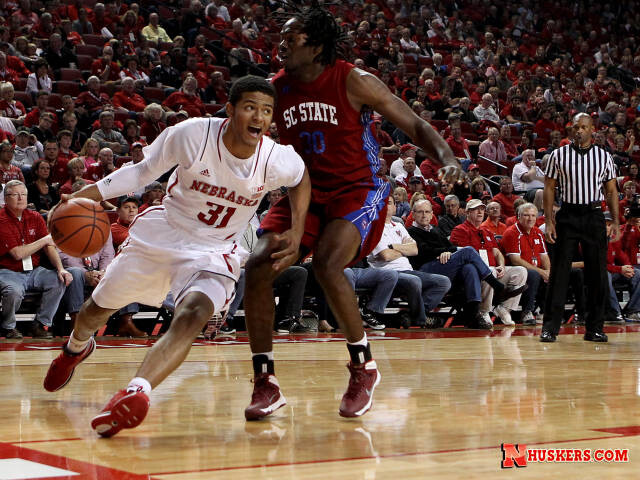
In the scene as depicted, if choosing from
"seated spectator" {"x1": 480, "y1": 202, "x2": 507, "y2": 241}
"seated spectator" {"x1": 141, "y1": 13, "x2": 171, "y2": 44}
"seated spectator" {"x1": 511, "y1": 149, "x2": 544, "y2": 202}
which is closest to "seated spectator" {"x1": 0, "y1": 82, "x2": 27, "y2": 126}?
"seated spectator" {"x1": 141, "y1": 13, "x2": 171, "y2": 44}

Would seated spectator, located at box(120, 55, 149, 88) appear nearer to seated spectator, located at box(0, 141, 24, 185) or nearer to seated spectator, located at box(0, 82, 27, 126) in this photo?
seated spectator, located at box(0, 82, 27, 126)

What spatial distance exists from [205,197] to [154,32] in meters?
11.2

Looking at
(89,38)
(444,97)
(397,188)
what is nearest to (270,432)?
(397,188)

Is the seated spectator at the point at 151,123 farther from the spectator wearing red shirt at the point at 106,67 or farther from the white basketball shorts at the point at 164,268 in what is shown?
the white basketball shorts at the point at 164,268

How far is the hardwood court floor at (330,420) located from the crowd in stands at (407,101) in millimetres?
1077

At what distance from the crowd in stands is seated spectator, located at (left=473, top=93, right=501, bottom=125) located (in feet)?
0.11

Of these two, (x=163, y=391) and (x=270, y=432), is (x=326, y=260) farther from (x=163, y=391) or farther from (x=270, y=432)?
(x=163, y=391)

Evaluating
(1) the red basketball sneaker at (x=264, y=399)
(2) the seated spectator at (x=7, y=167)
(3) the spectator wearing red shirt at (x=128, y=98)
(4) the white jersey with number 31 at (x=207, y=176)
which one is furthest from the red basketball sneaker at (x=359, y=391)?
(3) the spectator wearing red shirt at (x=128, y=98)

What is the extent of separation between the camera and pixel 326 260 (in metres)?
3.71

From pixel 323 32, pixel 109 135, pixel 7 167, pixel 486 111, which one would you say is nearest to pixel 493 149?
pixel 486 111

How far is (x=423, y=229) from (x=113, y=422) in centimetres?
693

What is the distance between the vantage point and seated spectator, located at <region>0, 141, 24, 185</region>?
8.89 m

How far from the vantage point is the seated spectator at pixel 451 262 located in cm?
943

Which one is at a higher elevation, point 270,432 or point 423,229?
point 423,229
